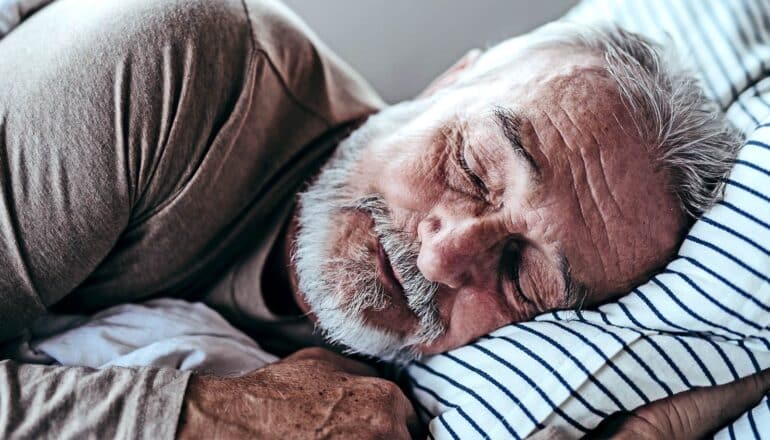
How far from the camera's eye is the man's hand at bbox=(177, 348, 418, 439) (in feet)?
2.77

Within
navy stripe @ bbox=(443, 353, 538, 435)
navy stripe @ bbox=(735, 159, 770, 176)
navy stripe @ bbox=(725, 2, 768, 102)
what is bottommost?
navy stripe @ bbox=(443, 353, 538, 435)

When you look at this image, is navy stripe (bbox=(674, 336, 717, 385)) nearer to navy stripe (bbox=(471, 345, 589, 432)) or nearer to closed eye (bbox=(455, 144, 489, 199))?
navy stripe (bbox=(471, 345, 589, 432))

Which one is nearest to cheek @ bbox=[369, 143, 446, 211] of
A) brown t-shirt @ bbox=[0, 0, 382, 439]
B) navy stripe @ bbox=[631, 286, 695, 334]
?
brown t-shirt @ bbox=[0, 0, 382, 439]

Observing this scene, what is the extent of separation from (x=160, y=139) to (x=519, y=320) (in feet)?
2.04

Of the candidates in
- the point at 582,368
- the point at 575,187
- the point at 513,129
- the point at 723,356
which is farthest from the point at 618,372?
the point at 513,129

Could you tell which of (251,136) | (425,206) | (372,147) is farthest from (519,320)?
(251,136)

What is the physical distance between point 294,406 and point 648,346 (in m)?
0.52

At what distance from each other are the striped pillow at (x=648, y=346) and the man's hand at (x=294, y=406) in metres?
0.11

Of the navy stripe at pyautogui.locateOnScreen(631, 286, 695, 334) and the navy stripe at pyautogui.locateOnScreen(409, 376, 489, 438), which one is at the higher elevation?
the navy stripe at pyautogui.locateOnScreen(631, 286, 695, 334)

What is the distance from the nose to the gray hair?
0.28 m

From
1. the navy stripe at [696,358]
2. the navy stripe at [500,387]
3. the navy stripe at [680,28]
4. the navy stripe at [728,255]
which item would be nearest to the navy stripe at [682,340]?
the navy stripe at [696,358]

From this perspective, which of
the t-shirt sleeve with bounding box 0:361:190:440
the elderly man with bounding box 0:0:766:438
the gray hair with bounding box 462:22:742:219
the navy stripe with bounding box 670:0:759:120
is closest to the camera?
the t-shirt sleeve with bounding box 0:361:190:440

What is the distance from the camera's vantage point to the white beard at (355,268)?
40.9 inches

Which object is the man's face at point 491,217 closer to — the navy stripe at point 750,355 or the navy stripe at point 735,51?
the navy stripe at point 750,355
